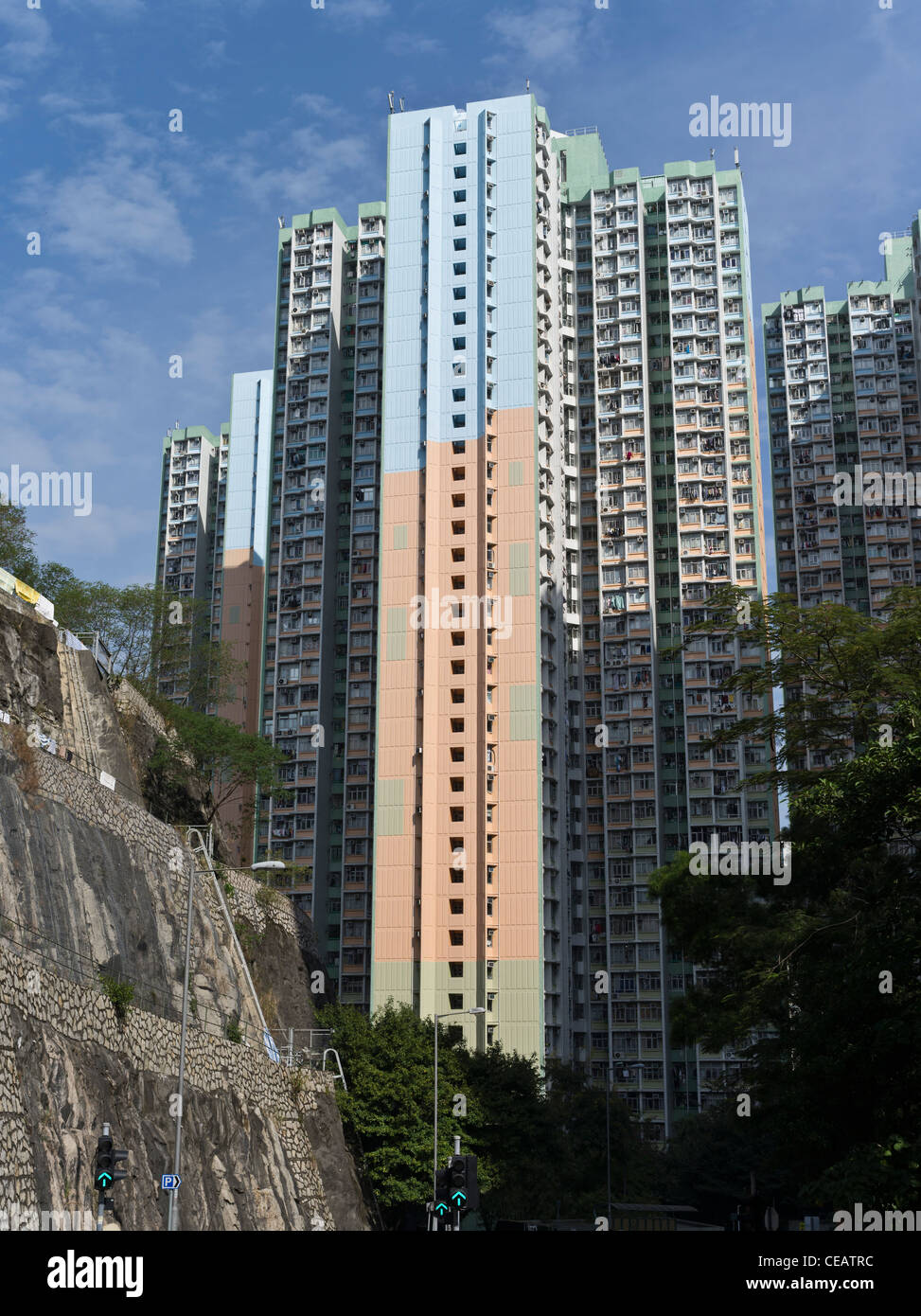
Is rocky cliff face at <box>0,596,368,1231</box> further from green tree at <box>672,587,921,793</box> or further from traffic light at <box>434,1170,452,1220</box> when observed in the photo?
green tree at <box>672,587,921,793</box>

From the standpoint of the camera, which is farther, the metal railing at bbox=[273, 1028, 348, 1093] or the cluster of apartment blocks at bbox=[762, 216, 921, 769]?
the cluster of apartment blocks at bbox=[762, 216, 921, 769]

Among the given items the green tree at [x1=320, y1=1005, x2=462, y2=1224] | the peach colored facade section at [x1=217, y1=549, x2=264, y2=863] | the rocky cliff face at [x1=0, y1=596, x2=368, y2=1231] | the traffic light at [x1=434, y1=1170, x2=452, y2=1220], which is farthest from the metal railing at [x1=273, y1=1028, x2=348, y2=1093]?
the peach colored facade section at [x1=217, y1=549, x2=264, y2=863]

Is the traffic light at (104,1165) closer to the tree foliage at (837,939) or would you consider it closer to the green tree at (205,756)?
the tree foliage at (837,939)

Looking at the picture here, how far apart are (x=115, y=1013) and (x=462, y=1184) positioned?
10.3 m

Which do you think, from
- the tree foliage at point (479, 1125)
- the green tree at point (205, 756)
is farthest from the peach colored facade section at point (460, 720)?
the green tree at point (205, 756)

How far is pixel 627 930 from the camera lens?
92.9m

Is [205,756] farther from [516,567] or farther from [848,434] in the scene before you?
[848,434]

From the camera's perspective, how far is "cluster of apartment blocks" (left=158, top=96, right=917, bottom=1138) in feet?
258

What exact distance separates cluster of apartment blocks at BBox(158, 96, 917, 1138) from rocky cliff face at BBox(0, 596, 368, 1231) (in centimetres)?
2365

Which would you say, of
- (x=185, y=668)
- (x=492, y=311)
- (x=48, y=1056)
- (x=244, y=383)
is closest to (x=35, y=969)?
(x=48, y=1056)

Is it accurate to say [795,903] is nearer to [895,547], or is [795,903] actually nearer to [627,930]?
[627,930]

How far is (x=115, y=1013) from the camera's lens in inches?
1361

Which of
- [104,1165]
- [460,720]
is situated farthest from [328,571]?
[104,1165]

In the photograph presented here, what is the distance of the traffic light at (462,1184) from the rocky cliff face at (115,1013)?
7.20 metres
